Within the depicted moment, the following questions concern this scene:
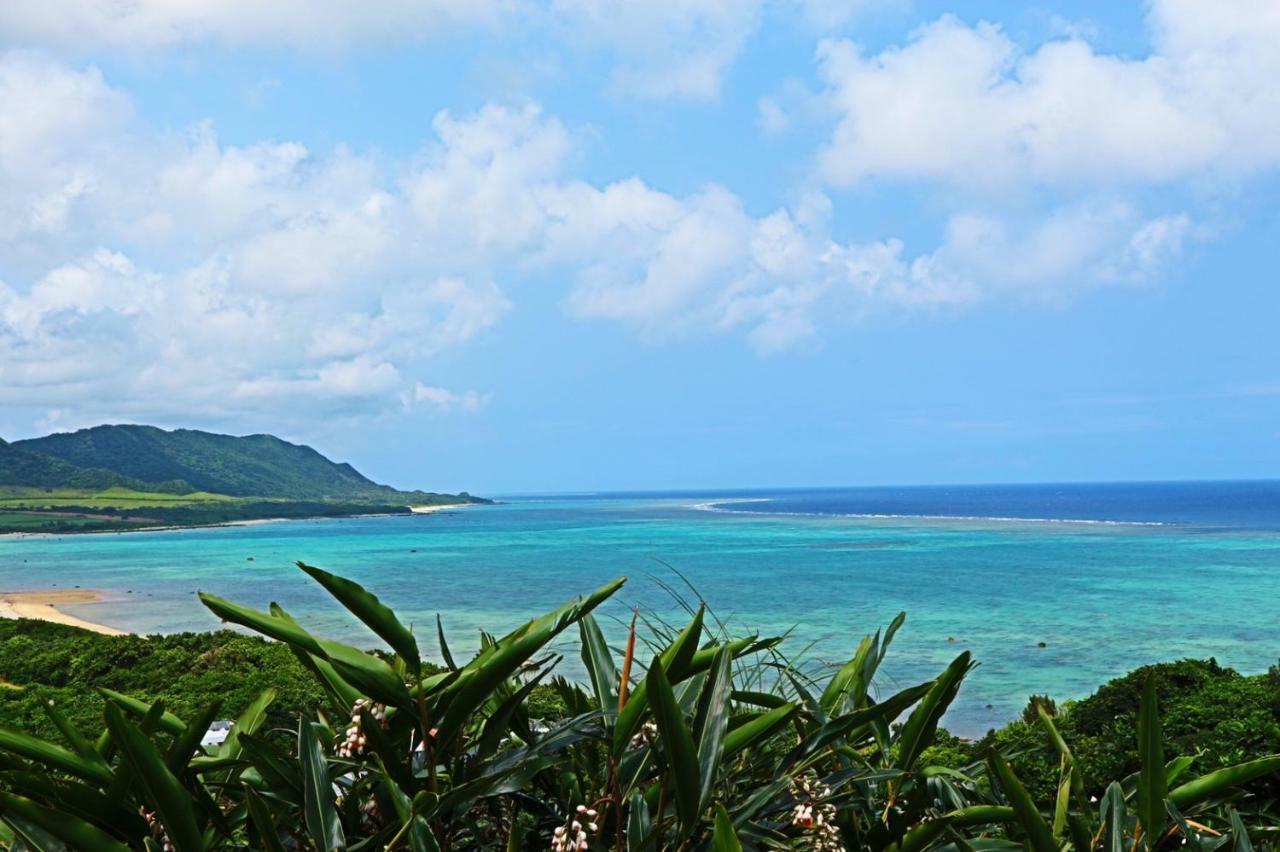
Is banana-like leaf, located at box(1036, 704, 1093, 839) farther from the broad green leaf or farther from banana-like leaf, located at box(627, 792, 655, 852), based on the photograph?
banana-like leaf, located at box(627, 792, 655, 852)

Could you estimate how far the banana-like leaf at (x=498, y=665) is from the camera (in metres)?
1.32

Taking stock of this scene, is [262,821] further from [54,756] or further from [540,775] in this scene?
[540,775]

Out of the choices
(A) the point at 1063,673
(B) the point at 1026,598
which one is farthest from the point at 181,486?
(A) the point at 1063,673

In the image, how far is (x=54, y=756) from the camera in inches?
53.6

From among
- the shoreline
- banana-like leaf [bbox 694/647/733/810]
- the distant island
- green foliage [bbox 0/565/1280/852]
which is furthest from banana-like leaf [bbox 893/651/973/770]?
the distant island

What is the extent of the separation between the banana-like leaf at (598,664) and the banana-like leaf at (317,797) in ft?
1.46

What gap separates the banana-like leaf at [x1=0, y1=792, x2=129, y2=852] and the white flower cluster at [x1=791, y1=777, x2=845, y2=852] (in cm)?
94

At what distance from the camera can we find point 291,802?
4.92ft

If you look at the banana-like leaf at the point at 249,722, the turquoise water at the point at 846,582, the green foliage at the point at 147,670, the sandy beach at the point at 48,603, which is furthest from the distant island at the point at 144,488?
the banana-like leaf at the point at 249,722

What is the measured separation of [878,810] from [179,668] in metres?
14.4

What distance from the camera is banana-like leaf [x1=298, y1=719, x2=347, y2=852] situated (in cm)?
138

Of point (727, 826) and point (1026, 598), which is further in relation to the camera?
point (1026, 598)

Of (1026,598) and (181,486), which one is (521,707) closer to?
(1026,598)

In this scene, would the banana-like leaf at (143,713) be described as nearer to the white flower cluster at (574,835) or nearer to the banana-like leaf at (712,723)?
the white flower cluster at (574,835)
